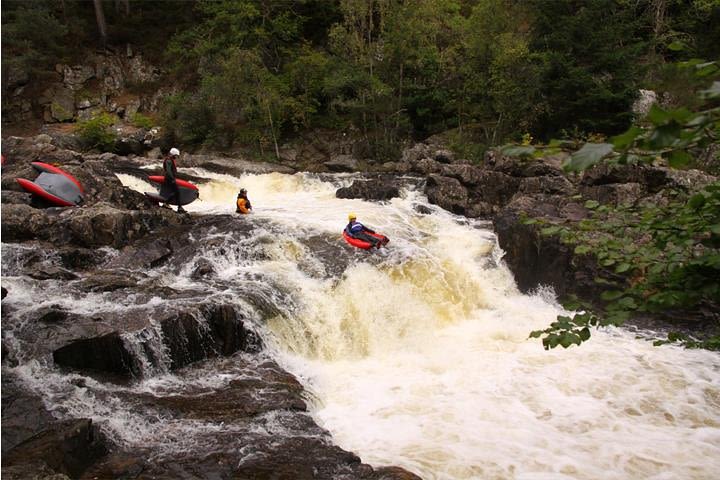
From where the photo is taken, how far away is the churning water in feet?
17.8

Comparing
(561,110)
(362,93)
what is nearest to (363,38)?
(362,93)

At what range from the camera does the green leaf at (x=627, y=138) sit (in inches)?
51.4

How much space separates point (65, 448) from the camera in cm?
452

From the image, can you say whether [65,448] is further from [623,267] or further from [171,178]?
[171,178]

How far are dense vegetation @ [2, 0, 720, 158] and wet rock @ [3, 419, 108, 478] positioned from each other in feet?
50.2

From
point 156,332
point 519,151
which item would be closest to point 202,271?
point 156,332

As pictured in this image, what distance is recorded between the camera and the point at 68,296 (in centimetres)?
715

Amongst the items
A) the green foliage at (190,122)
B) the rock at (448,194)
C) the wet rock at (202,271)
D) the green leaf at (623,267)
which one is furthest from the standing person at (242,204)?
the green foliage at (190,122)

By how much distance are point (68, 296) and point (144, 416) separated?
2686 mm

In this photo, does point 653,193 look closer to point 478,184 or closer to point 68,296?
point 478,184

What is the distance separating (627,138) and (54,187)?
1107 cm

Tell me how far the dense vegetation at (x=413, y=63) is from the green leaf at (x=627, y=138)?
51.7ft

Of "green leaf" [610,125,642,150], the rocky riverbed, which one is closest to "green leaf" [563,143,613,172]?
"green leaf" [610,125,642,150]

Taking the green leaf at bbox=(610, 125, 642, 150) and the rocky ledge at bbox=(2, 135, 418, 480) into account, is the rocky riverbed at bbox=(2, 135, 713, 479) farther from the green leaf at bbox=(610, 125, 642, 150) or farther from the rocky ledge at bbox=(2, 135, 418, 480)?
the green leaf at bbox=(610, 125, 642, 150)
